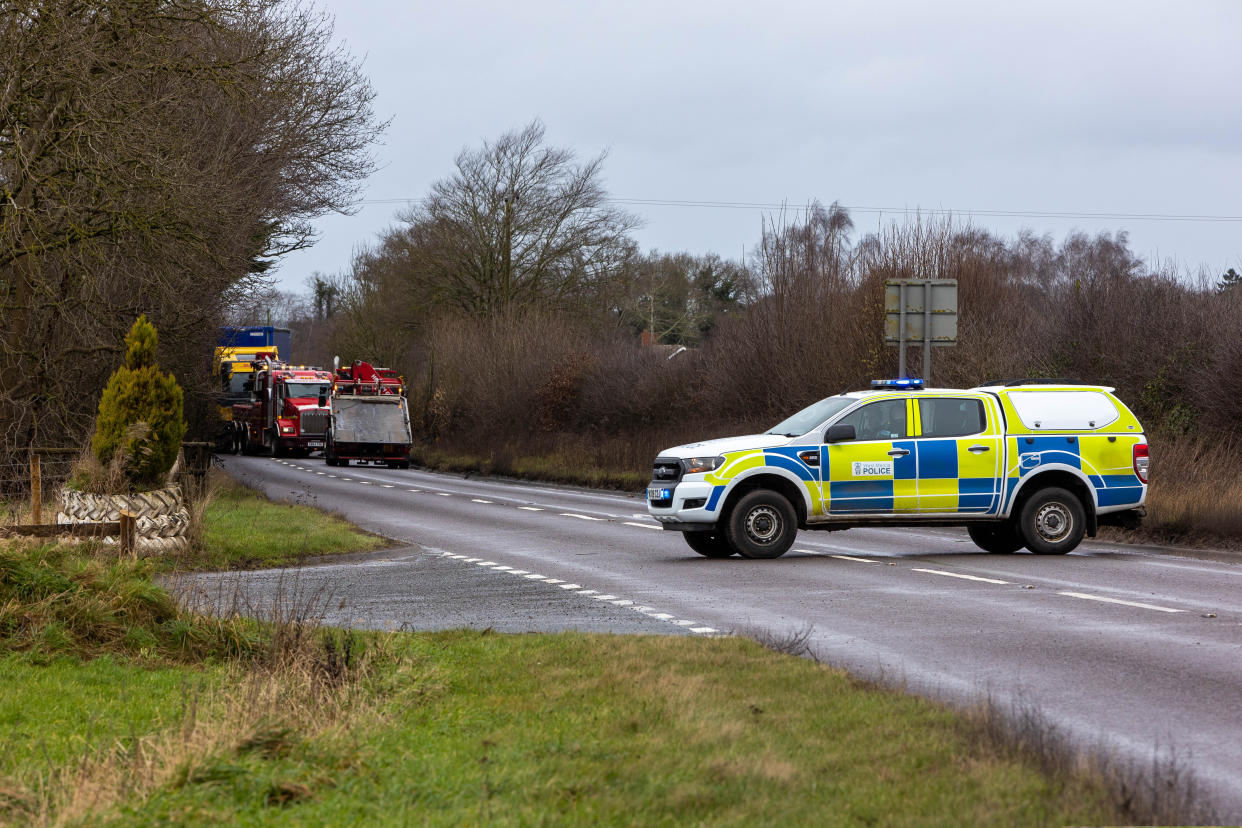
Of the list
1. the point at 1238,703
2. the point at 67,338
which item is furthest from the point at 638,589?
the point at 67,338

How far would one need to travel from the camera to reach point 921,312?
941 inches

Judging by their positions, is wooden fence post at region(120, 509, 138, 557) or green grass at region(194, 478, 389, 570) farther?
green grass at region(194, 478, 389, 570)

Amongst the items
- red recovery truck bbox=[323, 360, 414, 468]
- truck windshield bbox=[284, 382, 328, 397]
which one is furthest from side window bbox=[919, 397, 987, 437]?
truck windshield bbox=[284, 382, 328, 397]

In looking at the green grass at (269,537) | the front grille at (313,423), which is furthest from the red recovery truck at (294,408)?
the green grass at (269,537)

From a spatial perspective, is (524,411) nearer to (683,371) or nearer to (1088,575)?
(683,371)

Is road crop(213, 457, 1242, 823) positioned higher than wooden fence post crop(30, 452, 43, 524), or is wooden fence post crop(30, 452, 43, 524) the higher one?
wooden fence post crop(30, 452, 43, 524)

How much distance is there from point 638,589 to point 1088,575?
4661 millimetres

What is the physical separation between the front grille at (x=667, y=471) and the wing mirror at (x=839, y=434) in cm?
172

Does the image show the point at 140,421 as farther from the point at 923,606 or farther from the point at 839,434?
the point at 923,606

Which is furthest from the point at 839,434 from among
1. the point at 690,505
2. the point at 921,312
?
the point at 921,312

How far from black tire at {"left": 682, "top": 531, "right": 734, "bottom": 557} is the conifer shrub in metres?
6.08

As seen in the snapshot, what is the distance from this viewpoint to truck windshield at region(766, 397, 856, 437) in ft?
56.6

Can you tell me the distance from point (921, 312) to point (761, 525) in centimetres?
840

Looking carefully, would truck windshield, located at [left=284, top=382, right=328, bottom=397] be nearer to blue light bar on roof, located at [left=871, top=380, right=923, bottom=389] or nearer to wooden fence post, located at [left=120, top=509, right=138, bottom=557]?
blue light bar on roof, located at [left=871, top=380, right=923, bottom=389]
